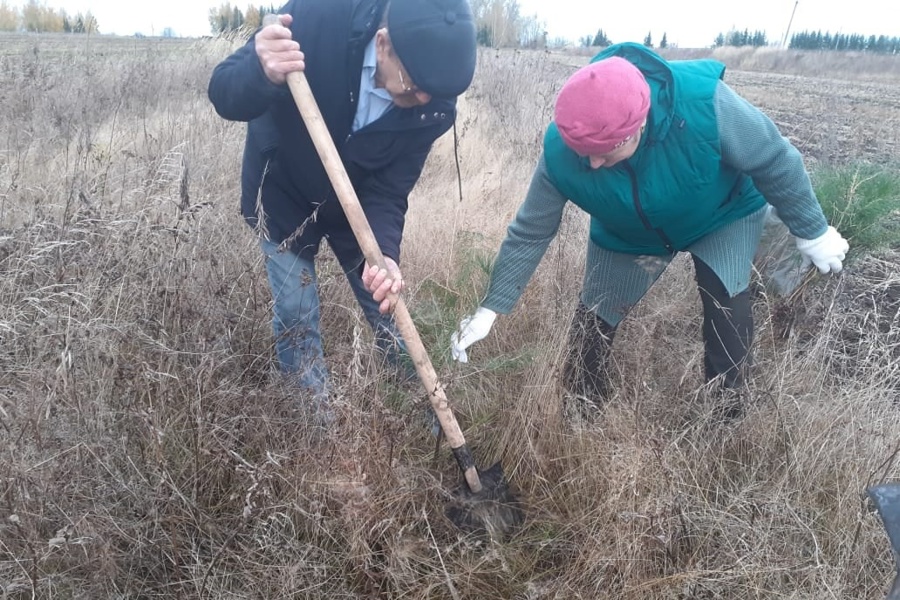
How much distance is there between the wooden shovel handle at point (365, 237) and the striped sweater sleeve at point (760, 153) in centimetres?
110

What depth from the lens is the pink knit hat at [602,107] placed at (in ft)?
5.53

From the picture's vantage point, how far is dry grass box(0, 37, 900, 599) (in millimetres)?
1592

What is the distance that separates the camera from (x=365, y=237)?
181 cm

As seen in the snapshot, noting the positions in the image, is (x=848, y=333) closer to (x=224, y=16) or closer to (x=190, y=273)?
(x=190, y=273)

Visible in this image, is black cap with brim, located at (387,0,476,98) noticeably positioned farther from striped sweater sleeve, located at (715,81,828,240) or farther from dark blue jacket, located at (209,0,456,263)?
striped sweater sleeve, located at (715,81,828,240)

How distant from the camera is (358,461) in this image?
5.61ft

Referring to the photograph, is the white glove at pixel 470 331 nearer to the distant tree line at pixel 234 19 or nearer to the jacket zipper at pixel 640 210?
the jacket zipper at pixel 640 210

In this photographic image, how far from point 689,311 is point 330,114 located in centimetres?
188

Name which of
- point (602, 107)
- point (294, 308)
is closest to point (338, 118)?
point (294, 308)

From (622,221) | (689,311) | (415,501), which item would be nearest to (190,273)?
(415,501)

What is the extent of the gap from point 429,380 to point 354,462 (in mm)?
316

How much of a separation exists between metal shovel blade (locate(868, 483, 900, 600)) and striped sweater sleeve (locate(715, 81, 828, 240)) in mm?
1091

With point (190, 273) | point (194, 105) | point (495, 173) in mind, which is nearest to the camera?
point (190, 273)

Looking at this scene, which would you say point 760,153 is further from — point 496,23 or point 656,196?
point 496,23
